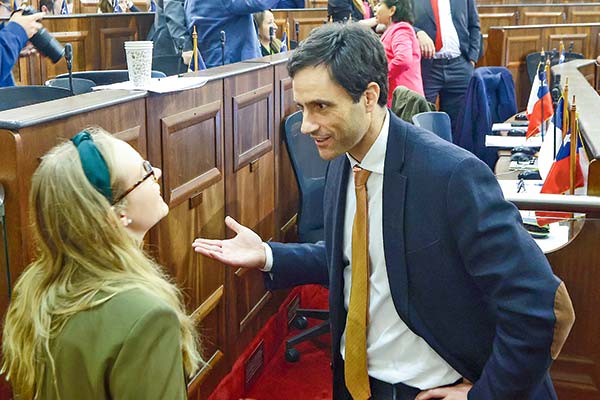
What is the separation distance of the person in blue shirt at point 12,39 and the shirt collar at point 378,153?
2.12 metres

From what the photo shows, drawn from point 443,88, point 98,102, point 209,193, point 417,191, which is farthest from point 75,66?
point 417,191

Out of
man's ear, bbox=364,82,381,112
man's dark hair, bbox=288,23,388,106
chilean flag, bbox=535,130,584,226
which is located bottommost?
chilean flag, bbox=535,130,584,226

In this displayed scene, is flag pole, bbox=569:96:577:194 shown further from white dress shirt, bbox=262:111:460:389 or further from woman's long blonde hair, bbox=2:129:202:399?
woman's long blonde hair, bbox=2:129:202:399

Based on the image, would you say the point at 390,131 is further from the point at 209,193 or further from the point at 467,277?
the point at 209,193

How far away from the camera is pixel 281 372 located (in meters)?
3.55

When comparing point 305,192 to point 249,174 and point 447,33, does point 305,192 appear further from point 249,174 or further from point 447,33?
point 447,33

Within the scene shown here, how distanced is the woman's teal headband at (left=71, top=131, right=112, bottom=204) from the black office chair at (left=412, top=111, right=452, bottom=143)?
2.49m

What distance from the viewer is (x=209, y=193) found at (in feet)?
8.79

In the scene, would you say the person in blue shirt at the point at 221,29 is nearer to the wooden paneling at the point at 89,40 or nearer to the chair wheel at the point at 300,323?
the chair wheel at the point at 300,323

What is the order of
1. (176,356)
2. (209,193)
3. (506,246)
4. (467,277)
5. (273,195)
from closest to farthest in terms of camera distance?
(176,356) < (506,246) < (467,277) < (209,193) < (273,195)

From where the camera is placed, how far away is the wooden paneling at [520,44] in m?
7.65

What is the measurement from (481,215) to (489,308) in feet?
0.76

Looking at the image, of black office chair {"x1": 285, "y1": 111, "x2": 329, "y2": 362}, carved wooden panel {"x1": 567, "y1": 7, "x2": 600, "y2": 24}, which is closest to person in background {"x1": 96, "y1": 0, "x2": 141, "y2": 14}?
black office chair {"x1": 285, "y1": 111, "x2": 329, "y2": 362}

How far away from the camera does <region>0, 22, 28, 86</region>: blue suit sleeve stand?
3.47 m
